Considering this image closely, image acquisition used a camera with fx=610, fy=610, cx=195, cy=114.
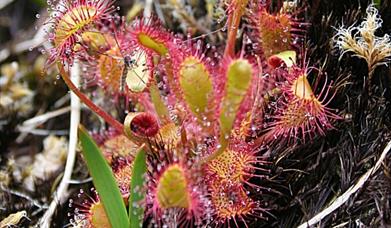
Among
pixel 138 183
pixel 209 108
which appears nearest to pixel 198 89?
pixel 209 108

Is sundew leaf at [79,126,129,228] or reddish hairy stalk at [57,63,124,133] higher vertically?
reddish hairy stalk at [57,63,124,133]

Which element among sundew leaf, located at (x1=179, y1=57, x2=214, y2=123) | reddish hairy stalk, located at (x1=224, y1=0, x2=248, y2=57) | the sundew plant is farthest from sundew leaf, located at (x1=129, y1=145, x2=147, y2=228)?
reddish hairy stalk, located at (x1=224, y1=0, x2=248, y2=57)

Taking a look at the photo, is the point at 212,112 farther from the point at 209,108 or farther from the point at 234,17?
the point at 234,17

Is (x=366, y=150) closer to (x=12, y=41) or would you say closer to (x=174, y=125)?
(x=174, y=125)

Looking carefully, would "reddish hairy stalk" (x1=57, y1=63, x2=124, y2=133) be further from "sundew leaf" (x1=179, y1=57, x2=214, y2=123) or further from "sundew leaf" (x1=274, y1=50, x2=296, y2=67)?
"sundew leaf" (x1=274, y1=50, x2=296, y2=67)

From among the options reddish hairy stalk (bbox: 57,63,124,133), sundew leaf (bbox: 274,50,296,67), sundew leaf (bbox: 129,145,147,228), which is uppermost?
reddish hairy stalk (bbox: 57,63,124,133)

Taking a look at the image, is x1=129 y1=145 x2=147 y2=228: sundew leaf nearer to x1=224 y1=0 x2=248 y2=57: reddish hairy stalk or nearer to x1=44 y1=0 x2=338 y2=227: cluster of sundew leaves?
x1=44 y1=0 x2=338 y2=227: cluster of sundew leaves

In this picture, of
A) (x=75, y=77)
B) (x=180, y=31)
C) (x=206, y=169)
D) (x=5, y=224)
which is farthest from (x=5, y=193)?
(x=180, y=31)

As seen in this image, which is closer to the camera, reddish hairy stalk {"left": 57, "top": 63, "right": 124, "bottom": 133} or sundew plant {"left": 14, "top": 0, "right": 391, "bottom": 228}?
sundew plant {"left": 14, "top": 0, "right": 391, "bottom": 228}
